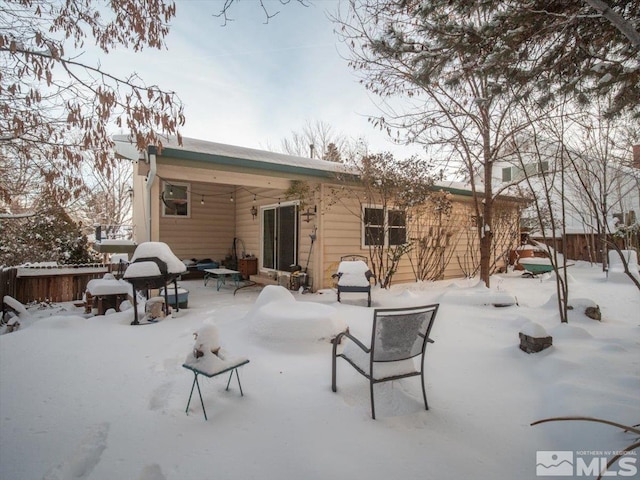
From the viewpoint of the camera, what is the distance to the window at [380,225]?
7527 millimetres

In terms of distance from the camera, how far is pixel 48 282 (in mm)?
6688

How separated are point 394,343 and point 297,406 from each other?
2.69 feet

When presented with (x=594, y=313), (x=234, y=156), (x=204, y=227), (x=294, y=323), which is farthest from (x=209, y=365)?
(x=204, y=227)

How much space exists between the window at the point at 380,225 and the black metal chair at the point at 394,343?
5.06 metres

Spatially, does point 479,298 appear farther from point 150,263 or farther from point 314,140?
point 314,140

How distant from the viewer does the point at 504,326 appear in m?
4.39

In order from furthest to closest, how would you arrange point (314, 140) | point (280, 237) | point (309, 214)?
point (314, 140) → point (280, 237) → point (309, 214)

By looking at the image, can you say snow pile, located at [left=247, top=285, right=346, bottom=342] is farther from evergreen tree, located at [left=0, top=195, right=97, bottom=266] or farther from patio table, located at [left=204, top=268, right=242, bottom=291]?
evergreen tree, located at [left=0, top=195, right=97, bottom=266]

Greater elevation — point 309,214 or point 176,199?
point 176,199

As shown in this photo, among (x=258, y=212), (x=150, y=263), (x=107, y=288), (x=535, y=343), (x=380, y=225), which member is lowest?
(x=535, y=343)

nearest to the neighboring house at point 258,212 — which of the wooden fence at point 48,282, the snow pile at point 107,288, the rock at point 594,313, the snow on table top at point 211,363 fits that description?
the snow pile at point 107,288

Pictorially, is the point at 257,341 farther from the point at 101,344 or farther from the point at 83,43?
the point at 83,43

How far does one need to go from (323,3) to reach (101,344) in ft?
17.7

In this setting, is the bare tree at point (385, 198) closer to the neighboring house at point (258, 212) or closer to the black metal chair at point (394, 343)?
the neighboring house at point (258, 212)
